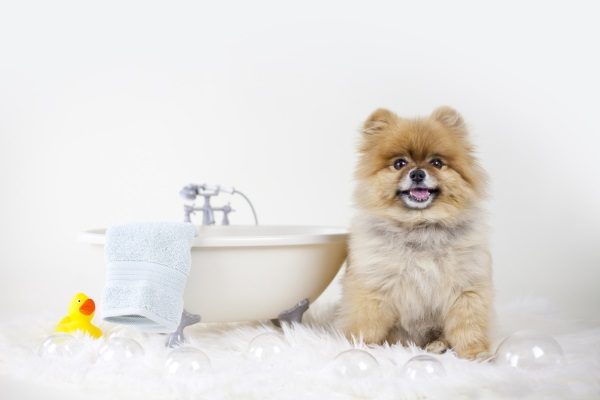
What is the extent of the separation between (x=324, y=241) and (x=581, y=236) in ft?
6.73

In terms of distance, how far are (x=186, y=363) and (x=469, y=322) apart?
3.77ft

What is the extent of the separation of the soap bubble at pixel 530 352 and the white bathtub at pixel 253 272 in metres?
0.96

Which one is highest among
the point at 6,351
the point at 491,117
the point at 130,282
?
the point at 491,117

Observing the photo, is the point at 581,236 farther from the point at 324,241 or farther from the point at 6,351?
the point at 6,351

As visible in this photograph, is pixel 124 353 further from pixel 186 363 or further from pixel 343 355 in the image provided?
pixel 343 355

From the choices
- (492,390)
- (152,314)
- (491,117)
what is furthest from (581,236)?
A: (152,314)

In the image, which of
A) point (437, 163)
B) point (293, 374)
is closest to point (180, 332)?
point (293, 374)

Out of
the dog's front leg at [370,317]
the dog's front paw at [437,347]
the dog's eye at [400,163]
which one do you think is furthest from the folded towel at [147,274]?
the dog's front paw at [437,347]

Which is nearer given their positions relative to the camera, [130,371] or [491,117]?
[130,371]

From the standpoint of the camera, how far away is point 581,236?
15.9 ft

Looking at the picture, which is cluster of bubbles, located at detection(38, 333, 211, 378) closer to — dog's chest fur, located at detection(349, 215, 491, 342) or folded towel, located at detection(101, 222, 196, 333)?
folded towel, located at detection(101, 222, 196, 333)

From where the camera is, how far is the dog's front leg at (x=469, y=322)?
10.3 feet

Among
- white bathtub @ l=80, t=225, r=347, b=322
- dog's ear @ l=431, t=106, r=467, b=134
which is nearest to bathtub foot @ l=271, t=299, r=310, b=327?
white bathtub @ l=80, t=225, r=347, b=322

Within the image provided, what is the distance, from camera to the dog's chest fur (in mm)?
3223
